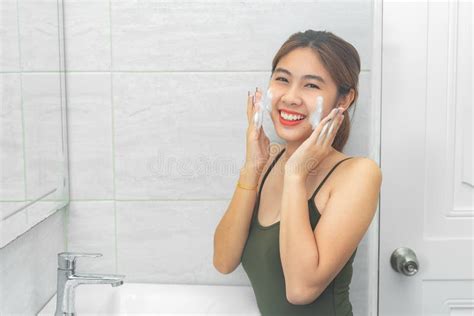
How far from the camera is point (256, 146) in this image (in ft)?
3.91

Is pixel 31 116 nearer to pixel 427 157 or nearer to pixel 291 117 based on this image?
pixel 291 117

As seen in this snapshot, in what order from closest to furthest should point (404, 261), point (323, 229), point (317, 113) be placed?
point (323, 229)
point (317, 113)
point (404, 261)

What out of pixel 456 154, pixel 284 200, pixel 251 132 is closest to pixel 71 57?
pixel 251 132

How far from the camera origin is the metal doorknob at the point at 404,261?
1.31m

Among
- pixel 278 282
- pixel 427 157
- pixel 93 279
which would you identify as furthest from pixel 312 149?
pixel 93 279

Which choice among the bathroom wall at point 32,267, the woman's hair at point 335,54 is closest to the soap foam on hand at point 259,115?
the woman's hair at point 335,54

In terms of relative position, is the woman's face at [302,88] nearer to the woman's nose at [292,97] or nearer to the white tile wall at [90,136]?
the woman's nose at [292,97]

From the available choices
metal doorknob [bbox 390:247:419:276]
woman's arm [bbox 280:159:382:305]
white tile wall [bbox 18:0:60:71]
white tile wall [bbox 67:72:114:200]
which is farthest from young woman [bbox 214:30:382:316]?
white tile wall [bbox 18:0:60:71]

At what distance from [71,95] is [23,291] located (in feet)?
1.56

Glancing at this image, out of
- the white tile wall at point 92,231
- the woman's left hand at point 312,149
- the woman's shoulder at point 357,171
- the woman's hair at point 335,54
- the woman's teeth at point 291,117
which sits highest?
the woman's hair at point 335,54

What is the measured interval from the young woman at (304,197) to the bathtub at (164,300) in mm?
90

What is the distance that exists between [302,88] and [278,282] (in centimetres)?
40

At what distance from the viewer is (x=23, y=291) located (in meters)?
1.12

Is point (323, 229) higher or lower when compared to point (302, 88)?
lower
